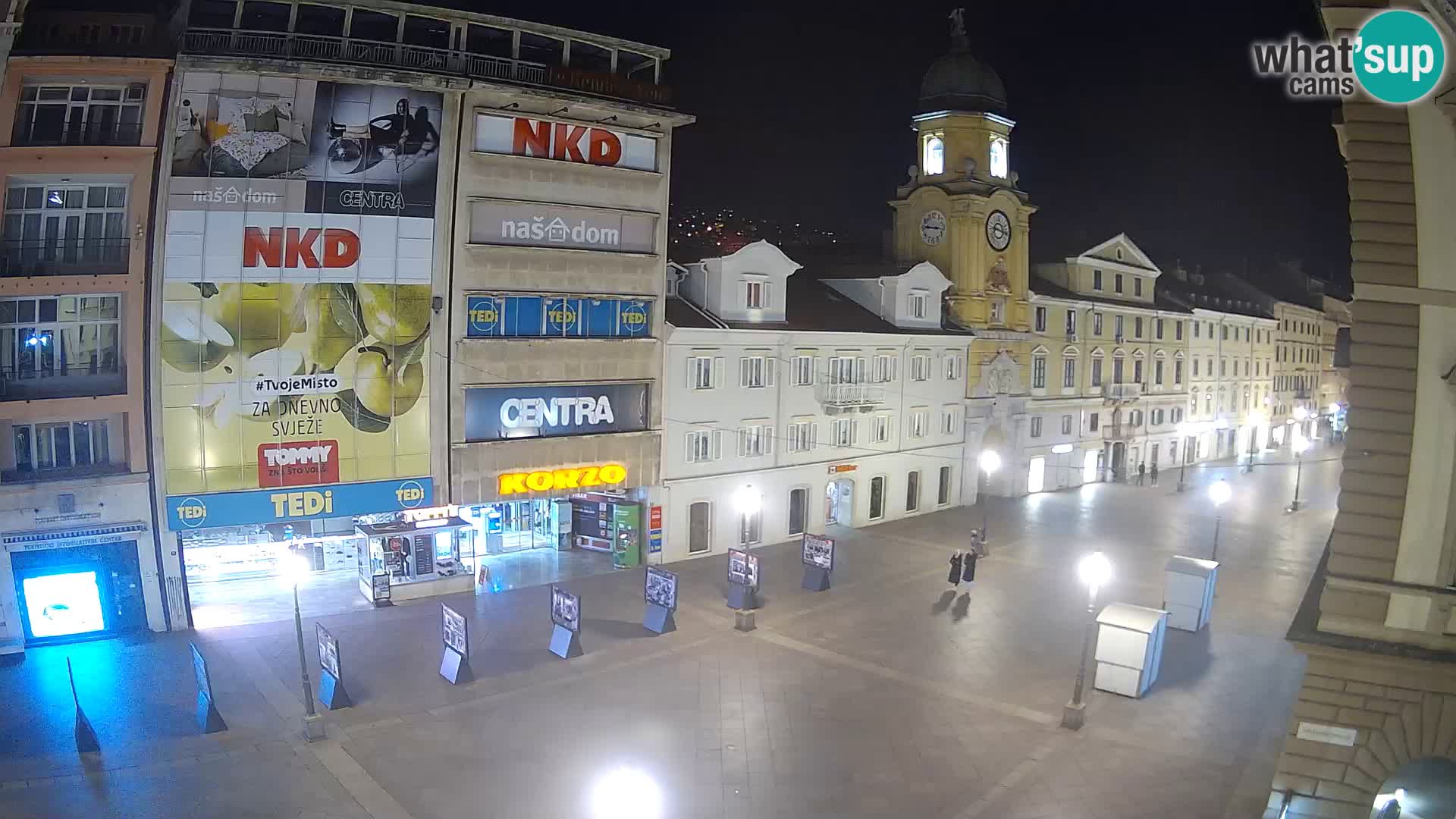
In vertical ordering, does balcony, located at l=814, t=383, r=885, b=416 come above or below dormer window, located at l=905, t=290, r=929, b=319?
below

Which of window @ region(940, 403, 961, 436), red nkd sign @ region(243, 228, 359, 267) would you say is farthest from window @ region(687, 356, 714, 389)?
window @ region(940, 403, 961, 436)


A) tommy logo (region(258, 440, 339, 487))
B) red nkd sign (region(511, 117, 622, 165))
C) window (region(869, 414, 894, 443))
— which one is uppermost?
red nkd sign (region(511, 117, 622, 165))

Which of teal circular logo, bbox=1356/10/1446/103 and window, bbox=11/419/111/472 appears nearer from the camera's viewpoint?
teal circular logo, bbox=1356/10/1446/103

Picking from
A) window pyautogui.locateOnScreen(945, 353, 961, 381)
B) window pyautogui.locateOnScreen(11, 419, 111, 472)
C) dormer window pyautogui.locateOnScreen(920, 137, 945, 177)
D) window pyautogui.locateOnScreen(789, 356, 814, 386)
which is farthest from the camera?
dormer window pyautogui.locateOnScreen(920, 137, 945, 177)

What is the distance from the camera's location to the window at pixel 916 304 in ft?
142

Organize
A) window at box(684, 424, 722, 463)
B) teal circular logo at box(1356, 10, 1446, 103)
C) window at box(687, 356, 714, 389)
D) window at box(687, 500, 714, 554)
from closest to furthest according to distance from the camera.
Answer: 1. teal circular logo at box(1356, 10, 1446, 103)
2. window at box(687, 356, 714, 389)
3. window at box(684, 424, 722, 463)
4. window at box(687, 500, 714, 554)

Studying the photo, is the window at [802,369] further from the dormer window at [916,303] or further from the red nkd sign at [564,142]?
the red nkd sign at [564,142]

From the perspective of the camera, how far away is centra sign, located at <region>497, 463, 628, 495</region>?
30875 mm

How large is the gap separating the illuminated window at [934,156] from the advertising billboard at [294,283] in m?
26.1

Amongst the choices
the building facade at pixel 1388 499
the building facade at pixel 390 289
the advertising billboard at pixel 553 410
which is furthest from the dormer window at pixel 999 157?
the building facade at pixel 1388 499

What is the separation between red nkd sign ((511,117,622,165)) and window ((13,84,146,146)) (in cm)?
984

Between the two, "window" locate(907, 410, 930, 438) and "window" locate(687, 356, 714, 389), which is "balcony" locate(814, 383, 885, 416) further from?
"window" locate(687, 356, 714, 389)

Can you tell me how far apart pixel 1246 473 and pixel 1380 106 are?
54125 millimetres

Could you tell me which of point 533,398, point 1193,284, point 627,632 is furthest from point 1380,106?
point 1193,284
